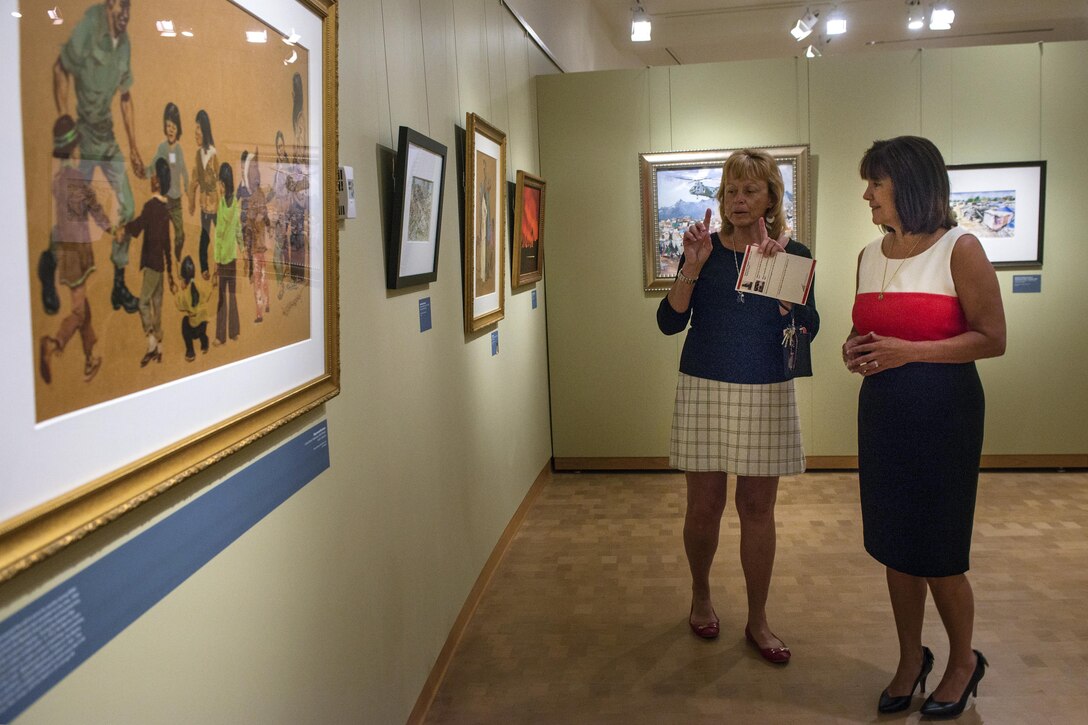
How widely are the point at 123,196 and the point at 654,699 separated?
2.85 m

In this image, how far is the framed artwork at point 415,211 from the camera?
3.09 meters

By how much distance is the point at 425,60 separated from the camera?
3645 mm

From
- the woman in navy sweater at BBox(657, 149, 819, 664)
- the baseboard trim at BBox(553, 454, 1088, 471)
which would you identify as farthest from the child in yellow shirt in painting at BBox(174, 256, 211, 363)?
the baseboard trim at BBox(553, 454, 1088, 471)

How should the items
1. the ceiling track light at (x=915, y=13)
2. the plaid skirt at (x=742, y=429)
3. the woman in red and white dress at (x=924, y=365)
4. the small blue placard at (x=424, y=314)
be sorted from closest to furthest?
the woman in red and white dress at (x=924, y=365) → the small blue placard at (x=424, y=314) → the plaid skirt at (x=742, y=429) → the ceiling track light at (x=915, y=13)

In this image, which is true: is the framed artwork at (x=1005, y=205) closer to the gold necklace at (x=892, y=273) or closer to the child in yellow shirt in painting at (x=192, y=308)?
the gold necklace at (x=892, y=273)

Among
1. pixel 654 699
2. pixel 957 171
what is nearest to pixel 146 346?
pixel 654 699

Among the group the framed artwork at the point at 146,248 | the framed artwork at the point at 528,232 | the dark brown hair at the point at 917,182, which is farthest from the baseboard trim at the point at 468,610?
the dark brown hair at the point at 917,182

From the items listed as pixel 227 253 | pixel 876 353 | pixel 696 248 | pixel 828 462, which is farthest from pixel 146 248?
pixel 828 462

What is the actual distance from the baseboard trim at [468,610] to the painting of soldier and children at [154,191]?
6.13ft

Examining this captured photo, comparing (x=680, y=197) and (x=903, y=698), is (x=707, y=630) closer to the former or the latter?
(x=903, y=698)

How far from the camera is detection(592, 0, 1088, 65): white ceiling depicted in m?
9.84

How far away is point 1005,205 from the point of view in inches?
249

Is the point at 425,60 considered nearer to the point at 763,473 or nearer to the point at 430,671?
the point at 763,473

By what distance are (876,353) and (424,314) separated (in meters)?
1.72
